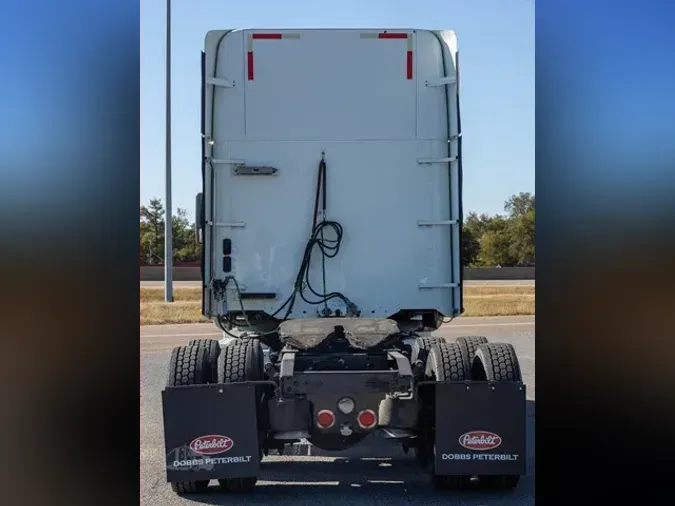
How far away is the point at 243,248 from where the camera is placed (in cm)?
587

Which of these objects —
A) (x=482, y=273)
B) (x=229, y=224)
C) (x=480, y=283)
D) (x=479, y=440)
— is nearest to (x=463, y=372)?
(x=479, y=440)

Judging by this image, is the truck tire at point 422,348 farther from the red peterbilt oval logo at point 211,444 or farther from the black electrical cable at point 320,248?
the red peterbilt oval logo at point 211,444

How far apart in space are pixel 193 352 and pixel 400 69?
9.79 ft

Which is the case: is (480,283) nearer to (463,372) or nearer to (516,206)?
(516,206)

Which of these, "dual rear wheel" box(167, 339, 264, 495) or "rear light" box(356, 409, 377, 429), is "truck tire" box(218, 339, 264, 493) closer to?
"dual rear wheel" box(167, 339, 264, 495)

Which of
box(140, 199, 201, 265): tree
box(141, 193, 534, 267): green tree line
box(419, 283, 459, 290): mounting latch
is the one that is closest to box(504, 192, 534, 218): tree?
box(141, 193, 534, 267): green tree line

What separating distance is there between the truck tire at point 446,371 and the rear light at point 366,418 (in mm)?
519

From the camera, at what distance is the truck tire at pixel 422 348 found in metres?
5.57

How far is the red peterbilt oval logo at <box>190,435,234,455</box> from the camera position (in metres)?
4.76

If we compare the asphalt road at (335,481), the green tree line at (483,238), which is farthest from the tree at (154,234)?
the asphalt road at (335,481)

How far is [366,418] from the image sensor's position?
470 cm

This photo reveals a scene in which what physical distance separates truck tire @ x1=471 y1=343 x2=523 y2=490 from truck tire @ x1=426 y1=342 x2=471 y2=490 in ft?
0.43
